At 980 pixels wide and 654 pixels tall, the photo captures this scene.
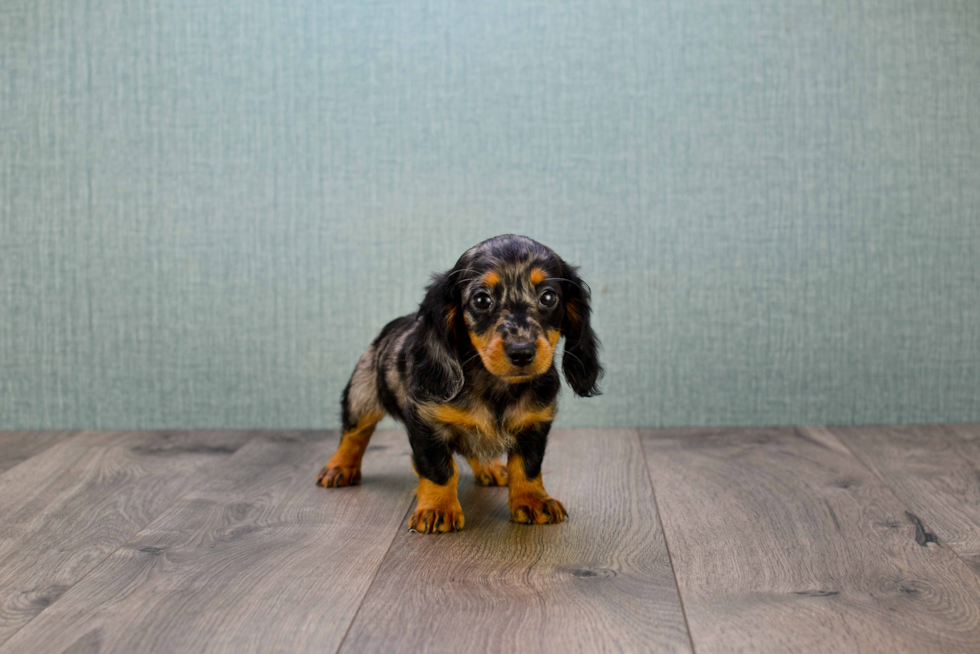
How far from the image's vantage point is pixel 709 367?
289 cm

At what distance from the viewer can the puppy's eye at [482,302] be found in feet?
5.75

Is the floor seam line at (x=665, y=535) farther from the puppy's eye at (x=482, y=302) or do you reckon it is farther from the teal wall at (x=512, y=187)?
the puppy's eye at (x=482, y=302)

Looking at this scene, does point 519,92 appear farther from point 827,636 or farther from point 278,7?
point 827,636

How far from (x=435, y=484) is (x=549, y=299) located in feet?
1.56

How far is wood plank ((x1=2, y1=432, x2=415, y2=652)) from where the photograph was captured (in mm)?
1277

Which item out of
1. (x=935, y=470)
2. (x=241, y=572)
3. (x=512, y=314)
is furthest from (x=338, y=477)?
(x=935, y=470)

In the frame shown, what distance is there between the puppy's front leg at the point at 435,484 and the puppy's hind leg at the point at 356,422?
33 cm

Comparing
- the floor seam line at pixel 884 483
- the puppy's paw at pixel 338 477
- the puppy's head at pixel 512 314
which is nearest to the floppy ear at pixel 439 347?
the puppy's head at pixel 512 314

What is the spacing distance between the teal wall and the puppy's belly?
3.47 feet

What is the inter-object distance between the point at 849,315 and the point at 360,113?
1.76 metres

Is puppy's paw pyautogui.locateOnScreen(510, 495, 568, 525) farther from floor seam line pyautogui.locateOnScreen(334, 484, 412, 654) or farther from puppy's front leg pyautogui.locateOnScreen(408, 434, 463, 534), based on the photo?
floor seam line pyautogui.locateOnScreen(334, 484, 412, 654)

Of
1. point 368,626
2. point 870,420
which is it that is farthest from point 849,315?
point 368,626

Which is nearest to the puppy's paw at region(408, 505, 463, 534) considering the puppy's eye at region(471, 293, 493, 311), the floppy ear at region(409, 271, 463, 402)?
the floppy ear at region(409, 271, 463, 402)

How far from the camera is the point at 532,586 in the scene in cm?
148
